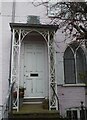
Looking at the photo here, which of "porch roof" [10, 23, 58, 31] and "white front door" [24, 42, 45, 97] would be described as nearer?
"porch roof" [10, 23, 58, 31]

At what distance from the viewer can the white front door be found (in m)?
10.1

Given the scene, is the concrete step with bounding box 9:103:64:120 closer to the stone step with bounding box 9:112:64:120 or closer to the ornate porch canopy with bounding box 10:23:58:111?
the stone step with bounding box 9:112:64:120

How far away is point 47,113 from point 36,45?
3509 mm

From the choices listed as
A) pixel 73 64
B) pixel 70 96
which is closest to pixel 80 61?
pixel 73 64

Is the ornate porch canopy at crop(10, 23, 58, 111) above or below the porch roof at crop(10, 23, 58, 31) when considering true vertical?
below

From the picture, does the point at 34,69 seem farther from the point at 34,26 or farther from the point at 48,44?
the point at 34,26

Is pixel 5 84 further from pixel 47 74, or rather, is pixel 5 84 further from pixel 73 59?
pixel 73 59

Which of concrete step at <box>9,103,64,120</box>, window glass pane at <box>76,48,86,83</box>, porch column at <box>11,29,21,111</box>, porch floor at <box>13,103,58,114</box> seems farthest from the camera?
window glass pane at <box>76,48,86,83</box>

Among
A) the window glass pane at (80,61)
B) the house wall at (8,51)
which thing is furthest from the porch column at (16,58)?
the window glass pane at (80,61)

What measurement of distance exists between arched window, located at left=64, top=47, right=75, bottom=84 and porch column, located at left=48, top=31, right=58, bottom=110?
1083 mm

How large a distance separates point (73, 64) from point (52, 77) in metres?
1.71

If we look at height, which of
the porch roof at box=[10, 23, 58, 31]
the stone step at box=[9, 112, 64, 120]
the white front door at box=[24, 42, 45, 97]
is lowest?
the stone step at box=[9, 112, 64, 120]

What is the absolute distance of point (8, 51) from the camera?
10.3 m

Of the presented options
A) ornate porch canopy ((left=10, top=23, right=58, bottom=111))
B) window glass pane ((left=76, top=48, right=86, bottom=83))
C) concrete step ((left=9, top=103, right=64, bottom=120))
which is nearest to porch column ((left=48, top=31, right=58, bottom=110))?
ornate porch canopy ((left=10, top=23, right=58, bottom=111))
